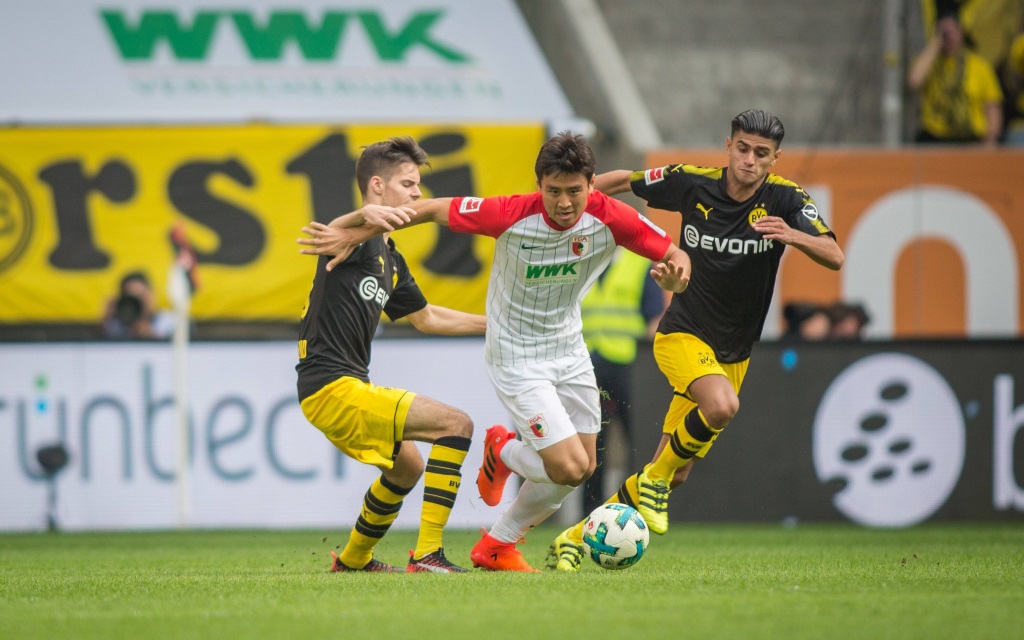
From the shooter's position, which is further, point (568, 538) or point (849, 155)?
point (849, 155)

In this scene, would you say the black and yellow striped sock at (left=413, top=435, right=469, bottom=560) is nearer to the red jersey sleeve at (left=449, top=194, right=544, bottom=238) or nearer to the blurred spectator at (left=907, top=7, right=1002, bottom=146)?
the red jersey sleeve at (left=449, top=194, right=544, bottom=238)

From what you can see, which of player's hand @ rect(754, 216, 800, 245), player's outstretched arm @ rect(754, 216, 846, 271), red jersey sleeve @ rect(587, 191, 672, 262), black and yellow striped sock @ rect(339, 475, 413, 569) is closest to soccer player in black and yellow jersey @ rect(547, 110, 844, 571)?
player's outstretched arm @ rect(754, 216, 846, 271)

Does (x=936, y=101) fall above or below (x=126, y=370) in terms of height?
above

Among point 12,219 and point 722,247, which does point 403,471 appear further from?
point 12,219

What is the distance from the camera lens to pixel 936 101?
14297mm


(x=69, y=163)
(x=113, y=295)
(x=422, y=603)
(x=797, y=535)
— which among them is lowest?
Answer: (x=797, y=535)

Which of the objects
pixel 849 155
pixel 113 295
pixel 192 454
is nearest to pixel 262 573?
pixel 192 454

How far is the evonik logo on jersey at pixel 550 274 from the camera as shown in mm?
6887

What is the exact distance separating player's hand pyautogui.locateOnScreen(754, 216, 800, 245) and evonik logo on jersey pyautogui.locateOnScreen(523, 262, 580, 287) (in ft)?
3.03

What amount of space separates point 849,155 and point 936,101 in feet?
4.12

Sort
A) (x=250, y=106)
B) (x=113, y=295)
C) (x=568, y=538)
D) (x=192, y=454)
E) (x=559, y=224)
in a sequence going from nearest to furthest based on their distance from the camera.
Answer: (x=559, y=224)
(x=568, y=538)
(x=192, y=454)
(x=113, y=295)
(x=250, y=106)

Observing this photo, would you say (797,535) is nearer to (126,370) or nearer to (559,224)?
(559,224)

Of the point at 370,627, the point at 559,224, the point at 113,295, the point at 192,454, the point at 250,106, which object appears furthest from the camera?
the point at 250,106

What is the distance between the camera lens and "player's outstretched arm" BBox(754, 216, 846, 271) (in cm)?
691
